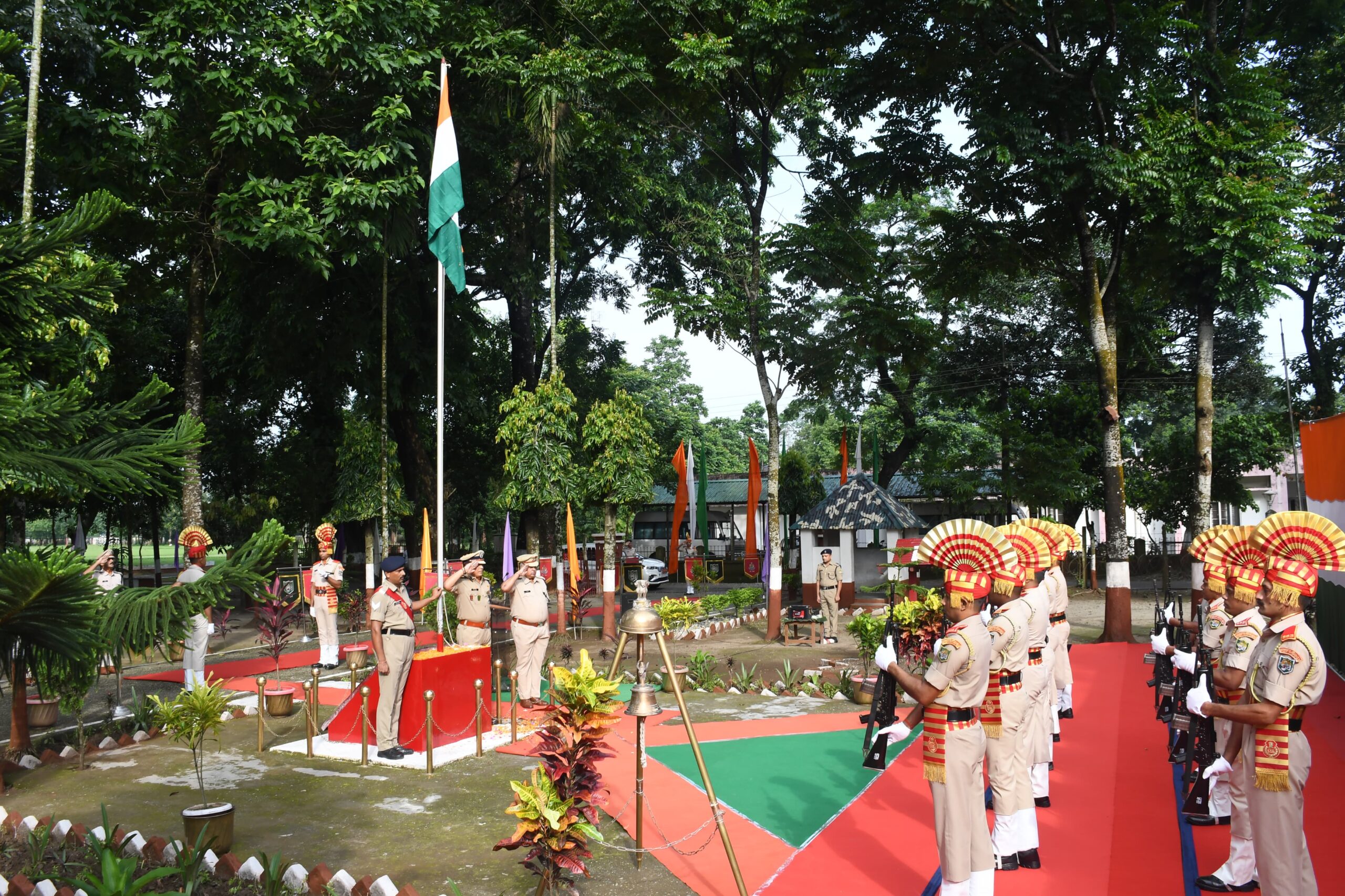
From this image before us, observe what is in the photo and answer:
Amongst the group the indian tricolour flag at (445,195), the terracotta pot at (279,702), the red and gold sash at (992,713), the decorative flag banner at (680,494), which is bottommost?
the terracotta pot at (279,702)

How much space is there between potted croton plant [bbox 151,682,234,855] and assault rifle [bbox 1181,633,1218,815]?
640cm

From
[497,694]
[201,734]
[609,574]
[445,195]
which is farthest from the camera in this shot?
[609,574]

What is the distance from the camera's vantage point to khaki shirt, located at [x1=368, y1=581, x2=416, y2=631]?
9.12 m

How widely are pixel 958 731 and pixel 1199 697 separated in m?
1.47

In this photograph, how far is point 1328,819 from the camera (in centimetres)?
690

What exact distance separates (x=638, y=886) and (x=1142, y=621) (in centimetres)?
1757

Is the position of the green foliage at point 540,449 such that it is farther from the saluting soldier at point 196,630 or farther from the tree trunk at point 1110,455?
the tree trunk at point 1110,455

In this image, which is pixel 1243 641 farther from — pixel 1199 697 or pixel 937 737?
pixel 937 737

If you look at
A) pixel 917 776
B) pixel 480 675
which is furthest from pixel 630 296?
pixel 917 776

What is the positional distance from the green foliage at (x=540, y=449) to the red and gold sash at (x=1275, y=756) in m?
14.2

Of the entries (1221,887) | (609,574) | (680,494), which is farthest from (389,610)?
(680,494)

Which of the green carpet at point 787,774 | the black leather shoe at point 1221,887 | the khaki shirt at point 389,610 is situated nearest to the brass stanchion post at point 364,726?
the khaki shirt at point 389,610

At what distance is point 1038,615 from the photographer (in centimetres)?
731

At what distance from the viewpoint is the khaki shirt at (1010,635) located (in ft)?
20.3
